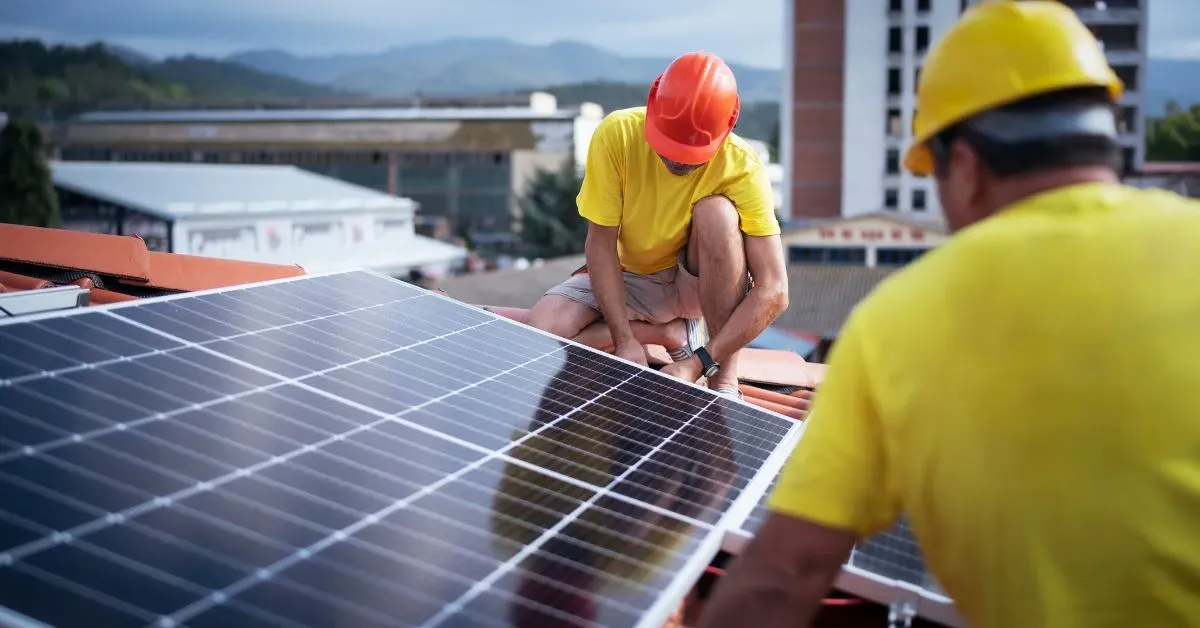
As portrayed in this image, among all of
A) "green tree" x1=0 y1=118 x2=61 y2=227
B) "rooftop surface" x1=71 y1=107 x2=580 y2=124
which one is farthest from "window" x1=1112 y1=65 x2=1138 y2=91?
"green tree" x1=0 y1=118 x2=61 y2=227

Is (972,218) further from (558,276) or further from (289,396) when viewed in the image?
(558,276)

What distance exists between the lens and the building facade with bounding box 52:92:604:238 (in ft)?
251

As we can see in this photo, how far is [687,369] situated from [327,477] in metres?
3.16

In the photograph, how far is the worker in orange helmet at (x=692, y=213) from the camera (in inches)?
220

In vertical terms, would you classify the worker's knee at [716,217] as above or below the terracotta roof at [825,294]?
above

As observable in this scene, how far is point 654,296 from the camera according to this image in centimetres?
636

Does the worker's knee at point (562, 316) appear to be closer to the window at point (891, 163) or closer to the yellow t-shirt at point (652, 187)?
the yellow t-shirt at point (652, 187)

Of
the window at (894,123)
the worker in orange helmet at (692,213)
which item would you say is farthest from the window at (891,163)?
the worker in orange helmet at (692,213)

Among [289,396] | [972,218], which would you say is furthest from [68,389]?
[972,218]

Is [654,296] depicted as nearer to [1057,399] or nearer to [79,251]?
[79,251]

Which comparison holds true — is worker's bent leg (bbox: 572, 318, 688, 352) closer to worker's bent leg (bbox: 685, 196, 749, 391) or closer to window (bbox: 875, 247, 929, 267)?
worker's bent leg (bbox: 685, 196, 749, 391)

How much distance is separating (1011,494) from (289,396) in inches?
87.0

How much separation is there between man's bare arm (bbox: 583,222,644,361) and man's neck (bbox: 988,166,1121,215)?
3.81 metres

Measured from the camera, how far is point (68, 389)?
2.97 m
